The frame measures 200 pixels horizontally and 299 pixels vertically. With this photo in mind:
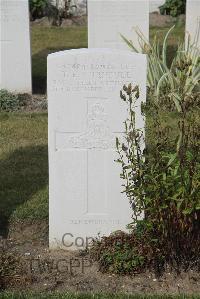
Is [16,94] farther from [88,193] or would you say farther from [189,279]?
[189,279]

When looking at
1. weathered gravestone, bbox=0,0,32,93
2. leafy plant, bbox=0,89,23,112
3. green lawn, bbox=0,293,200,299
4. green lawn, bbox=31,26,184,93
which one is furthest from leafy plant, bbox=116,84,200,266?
green lawn, bbox=31,26,184,93

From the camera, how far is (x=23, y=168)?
23.3 feet

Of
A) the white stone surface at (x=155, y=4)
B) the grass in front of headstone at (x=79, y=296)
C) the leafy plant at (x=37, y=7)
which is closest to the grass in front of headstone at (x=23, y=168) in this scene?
the grass in front of headstone at (x=79, y=296)

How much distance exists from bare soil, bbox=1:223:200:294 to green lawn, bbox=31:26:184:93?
7.40 m

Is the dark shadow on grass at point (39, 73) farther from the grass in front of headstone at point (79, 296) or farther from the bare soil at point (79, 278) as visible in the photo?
the grass in front of headstone at point (79, 296)

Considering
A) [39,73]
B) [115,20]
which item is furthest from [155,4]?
[115,20]

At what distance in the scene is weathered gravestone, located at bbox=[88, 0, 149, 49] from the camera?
33.2 ft

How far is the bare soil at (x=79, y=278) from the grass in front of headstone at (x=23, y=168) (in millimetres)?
760

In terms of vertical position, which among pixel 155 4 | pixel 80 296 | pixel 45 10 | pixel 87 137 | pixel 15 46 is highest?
pixel 155 4

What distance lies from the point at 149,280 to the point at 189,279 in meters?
0.28

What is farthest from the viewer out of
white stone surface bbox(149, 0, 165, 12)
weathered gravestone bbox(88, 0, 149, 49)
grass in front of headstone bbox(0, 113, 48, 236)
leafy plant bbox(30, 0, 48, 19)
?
white stone surface bbox(149, 0, 165, 12)

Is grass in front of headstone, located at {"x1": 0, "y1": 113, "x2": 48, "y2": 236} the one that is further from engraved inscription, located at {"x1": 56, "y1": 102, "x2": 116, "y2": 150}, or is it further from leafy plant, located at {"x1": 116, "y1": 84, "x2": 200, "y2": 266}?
leafy plant, located at {"x1": 116, "y1": 84, "x2": 200, "y2": 266}

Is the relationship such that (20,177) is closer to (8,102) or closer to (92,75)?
(92,75)

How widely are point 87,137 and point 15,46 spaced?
5614 mm
